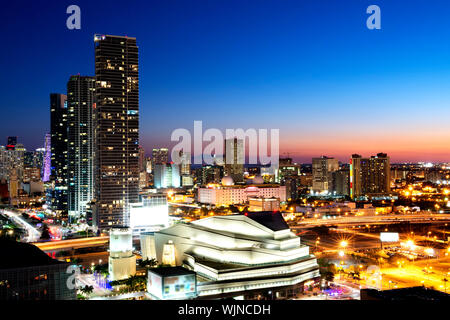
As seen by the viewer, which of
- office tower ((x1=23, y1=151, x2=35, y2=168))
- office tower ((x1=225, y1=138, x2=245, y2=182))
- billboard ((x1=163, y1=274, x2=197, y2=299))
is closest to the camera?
billboard ((x1=163, y1=274, x2=197, y2=299))

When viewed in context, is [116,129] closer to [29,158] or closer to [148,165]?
[148,165]

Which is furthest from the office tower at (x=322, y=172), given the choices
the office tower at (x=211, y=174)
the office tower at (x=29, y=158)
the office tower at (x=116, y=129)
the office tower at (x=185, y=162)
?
the office tower at (x=29, y=158)

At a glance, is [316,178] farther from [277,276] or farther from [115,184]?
[277,276]

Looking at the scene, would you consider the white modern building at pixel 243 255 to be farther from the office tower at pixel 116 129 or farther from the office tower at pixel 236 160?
the office tower at pixel 236 160

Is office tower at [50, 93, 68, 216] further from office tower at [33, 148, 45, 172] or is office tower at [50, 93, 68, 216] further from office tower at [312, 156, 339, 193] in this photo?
office tower at [33, 148, 45, 172]

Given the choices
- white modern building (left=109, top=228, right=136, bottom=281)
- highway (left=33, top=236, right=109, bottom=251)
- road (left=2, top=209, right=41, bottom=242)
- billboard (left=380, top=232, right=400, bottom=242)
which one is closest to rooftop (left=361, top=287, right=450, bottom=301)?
white modern building (left=109, top=228, right=136, bottom=281)

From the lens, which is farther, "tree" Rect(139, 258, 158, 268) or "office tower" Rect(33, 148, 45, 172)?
"office tower" Rect(33, 148, 45, 172)
